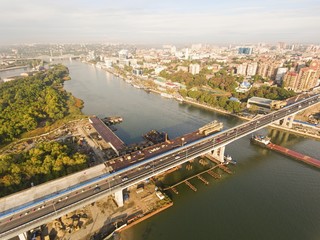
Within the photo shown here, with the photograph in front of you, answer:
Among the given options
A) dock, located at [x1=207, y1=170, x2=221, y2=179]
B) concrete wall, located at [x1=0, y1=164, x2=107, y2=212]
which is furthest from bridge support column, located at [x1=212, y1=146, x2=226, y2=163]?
concrete wall, located at [x1=0, y1=164, x2=107, y2=212]

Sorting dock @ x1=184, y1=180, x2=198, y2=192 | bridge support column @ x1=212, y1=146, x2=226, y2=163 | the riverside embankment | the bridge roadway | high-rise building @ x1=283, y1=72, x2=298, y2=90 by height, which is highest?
high-rise building @ x1=283, y1=72, x2=298, y2=90

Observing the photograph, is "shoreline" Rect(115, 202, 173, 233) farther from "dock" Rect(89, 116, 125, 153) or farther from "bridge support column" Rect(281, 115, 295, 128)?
"bridge support column" Rect(281, 115, 295, 128)

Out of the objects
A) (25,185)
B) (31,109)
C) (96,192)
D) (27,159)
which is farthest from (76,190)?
(31,109)

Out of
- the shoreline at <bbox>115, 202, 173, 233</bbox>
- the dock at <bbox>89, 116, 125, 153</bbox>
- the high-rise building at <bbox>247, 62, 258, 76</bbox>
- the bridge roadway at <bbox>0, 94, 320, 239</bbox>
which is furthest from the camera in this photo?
the high-rise building at <bbox>247, 62, 258, 76</bbox>

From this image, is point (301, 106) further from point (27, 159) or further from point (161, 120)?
point (27, 159)

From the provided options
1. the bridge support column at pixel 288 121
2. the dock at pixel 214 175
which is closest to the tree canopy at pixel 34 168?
the dock at pixel 214 175
